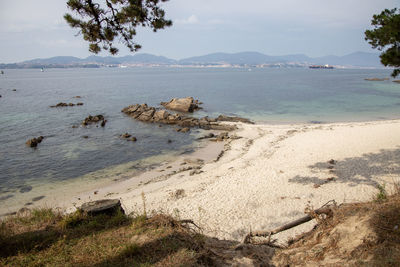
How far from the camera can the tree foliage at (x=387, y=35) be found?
Answer: 34.1 feet

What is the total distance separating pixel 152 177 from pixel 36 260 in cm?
1240

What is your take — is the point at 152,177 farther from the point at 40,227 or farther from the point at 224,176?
Answer: the point at 40,227

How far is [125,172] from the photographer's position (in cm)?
1898

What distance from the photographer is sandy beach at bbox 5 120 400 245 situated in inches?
435

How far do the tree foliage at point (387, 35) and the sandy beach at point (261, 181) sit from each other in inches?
233

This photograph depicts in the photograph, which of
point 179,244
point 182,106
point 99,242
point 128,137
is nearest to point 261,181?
point 179,244

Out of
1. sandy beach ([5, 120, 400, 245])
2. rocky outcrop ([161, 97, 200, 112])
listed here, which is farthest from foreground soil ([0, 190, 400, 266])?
rocky outcrop ([161, 97, 200, 112])

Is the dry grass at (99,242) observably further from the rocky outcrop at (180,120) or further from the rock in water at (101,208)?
the rocky outcrop at (180,120)

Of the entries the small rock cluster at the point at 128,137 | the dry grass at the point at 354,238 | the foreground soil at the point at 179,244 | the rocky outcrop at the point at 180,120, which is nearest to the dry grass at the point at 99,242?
the foreground soil at the point at 179,244

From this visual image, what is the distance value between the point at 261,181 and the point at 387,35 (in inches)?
374

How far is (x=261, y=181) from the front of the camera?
14453 millimetres

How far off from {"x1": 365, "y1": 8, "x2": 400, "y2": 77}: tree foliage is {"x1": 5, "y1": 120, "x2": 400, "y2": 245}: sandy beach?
5909mm

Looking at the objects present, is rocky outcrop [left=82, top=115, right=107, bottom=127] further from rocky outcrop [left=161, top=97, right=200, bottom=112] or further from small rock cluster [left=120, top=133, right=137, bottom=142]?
rocky outcrop [left=161, top=97, right=200, bottom=112]

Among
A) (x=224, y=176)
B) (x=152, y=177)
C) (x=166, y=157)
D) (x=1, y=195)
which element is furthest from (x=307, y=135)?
(x=1, y=195)
